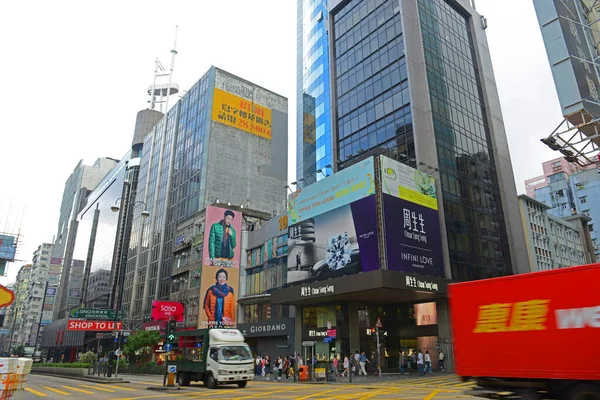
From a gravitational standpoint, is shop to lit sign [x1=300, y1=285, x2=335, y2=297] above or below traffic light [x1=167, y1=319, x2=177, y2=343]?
above

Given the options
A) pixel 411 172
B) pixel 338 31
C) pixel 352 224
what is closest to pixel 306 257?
pixel 352 224

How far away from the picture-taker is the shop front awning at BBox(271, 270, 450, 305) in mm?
33438

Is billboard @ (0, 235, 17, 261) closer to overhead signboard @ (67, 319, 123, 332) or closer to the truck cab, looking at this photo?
overhead signboard @ (67, 319, 123, 332)

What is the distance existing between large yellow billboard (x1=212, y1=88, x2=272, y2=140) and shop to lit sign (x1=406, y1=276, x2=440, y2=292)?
46080 mm

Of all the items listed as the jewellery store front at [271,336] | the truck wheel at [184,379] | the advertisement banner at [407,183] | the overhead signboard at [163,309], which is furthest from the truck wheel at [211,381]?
the overhead signboard at [163,309]

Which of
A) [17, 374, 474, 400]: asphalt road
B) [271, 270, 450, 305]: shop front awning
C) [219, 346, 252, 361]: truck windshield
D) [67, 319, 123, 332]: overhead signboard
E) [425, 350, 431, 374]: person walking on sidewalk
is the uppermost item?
[271, 270, 450, 305]: shop front awning

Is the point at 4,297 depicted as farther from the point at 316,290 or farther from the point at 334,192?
the point at 334,192

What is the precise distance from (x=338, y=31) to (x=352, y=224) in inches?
1275

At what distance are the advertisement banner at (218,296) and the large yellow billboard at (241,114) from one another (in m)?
26.4

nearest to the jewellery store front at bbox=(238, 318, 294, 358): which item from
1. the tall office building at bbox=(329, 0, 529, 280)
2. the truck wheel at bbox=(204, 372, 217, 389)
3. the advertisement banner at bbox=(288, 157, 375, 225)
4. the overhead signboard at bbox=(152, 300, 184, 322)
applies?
the overhead signboard at bbox=(152, 300, 184, 322)

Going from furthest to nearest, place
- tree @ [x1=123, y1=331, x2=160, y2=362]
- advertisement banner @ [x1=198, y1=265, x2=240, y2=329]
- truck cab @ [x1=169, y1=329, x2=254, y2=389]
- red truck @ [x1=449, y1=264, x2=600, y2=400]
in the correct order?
1. advertisement banner @ [x1=198, y1=265, x2=240, y2=329]
2. tree @ [x1=123, y1=331, x2=160, y2=362]
3. truck cab @ [x1=169, y1=329, x2=254, y2=389]
4. red truck @ [x1=449, y1=264, x2=600, y2=400]

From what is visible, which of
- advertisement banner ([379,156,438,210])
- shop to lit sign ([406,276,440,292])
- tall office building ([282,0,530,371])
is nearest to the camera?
shop to lit sign ([406,276,440,292])

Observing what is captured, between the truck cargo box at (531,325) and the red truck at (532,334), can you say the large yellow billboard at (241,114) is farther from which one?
the red truck at (532,334)

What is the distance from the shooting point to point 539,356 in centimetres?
940
